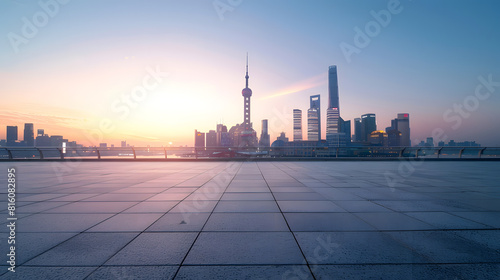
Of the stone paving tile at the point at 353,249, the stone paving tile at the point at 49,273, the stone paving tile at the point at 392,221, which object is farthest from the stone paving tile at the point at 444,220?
the stone paving tile at the point at 49,273

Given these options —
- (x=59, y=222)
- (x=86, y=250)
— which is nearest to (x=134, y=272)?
(x=86, y=250)

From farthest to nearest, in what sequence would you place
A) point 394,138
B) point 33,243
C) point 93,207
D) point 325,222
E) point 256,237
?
point 394,138 → point 93,207 → point 325,222 → point 256,237 → point 33,243

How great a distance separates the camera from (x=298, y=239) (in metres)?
3.16

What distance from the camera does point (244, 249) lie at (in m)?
2.86

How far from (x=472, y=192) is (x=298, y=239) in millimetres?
6584

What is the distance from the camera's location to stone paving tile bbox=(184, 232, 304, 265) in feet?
8.45

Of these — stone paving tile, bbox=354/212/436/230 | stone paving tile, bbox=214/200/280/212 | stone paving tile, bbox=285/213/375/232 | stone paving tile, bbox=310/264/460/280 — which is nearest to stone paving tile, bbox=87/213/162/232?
stone paving tile, bbox=214/200/280/212

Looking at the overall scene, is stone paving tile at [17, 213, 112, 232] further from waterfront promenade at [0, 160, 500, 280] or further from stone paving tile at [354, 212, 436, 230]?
stone paving tile at [354, 212, 436, 230]

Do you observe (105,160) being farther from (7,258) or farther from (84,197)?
(7,258)

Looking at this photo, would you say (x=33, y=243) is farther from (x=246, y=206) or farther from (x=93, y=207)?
(x=246, y=206)

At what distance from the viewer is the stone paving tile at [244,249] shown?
2576 millimetres

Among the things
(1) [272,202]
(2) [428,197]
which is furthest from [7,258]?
(2) [428,197]

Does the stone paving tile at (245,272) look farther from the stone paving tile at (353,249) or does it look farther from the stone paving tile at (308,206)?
the stone paving tile at (308,206)

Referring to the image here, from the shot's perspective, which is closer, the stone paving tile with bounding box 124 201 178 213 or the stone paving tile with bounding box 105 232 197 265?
the stone paving tile with bounding box 105 232 197 265
